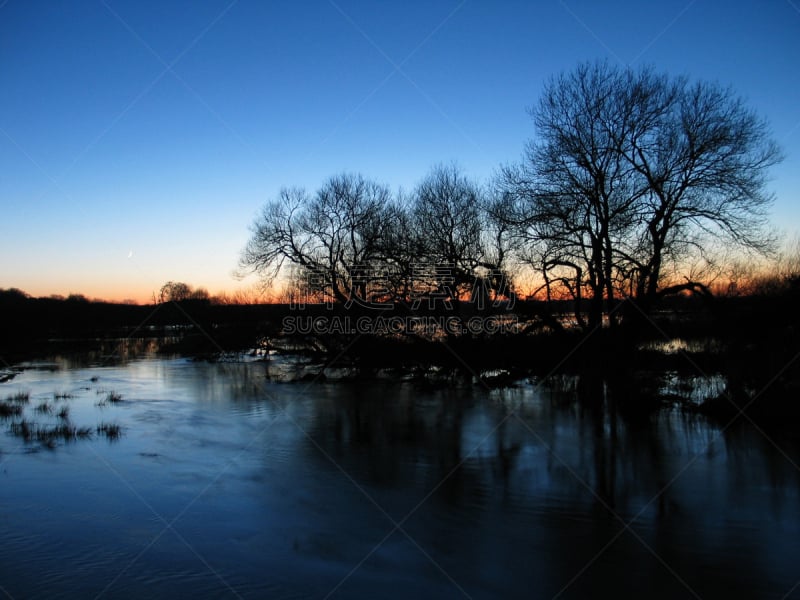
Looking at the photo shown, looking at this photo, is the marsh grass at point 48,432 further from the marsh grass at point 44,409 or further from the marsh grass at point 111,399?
the marsh grass at point 111,399

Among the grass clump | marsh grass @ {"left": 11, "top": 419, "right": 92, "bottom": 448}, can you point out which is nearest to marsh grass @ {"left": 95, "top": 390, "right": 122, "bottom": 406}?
marsh grass @ {"left": 11, "top": 419, "right": 92, "bottom": 448}

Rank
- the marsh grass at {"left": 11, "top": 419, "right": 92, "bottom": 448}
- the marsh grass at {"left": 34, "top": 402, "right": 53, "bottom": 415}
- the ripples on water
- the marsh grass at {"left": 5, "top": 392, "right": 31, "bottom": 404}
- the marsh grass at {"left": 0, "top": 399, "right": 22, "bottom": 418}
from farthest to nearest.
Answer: the marsh grass at {"left": 5, "top": 392, "right": 31, "bottom": 404}
the marsh grass at {"left": 34, "top": 402, "right": 53, "bottom": 415}
the marsh grass at {"left": 0, "top": 399, "right": 22, "bottom": 418}
the marsh grass at {"left": 11, "top": 419, "right": 92, "bottom": 448}
the ripples on water

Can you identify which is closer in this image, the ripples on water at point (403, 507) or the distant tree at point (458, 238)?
the ripples on water at point (403, 507)

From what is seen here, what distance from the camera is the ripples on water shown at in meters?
6.45

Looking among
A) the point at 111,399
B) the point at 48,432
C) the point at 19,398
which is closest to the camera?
the point at 48,432

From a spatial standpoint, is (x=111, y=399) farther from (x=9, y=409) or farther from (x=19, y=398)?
(x=9, y=409)

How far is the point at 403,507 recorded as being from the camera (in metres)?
8.88

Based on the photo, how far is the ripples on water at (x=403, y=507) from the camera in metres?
6.45

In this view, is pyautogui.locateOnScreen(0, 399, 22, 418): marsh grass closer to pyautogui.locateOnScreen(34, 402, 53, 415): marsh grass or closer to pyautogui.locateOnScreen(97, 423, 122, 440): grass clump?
pyautogui.locateOnScreen(34, 402, 53, 415): marsh grass

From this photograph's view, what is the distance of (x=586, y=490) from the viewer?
9.66 metres

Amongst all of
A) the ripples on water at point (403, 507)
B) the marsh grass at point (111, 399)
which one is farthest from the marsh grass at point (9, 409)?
the marsh grass at point (111, 399)

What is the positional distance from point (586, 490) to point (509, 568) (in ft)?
11.5

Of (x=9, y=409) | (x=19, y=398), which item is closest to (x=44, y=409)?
(x=9, y=409)

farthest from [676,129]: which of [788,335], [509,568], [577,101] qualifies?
[509,568]
